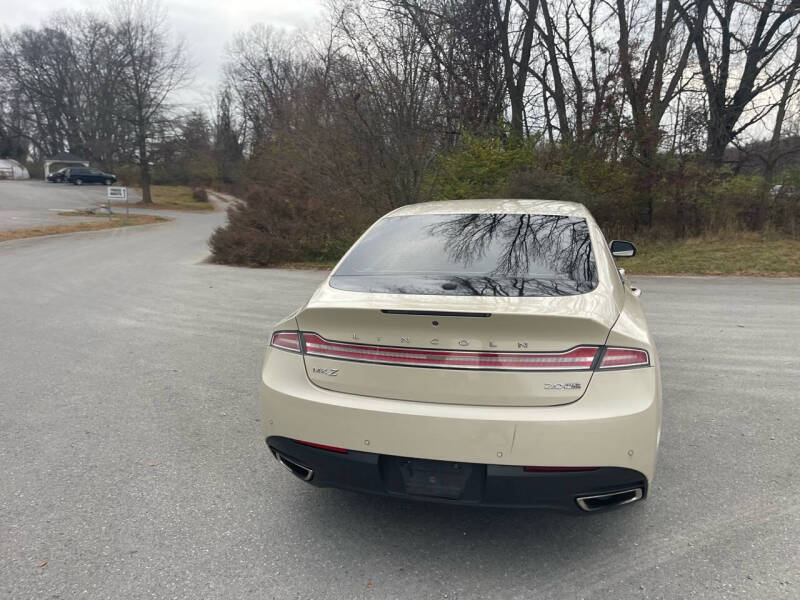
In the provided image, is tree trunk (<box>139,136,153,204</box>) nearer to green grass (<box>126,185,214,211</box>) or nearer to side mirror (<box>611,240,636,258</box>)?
green grass (<box>126,185,214,211</box>)

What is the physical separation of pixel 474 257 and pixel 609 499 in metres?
1.41

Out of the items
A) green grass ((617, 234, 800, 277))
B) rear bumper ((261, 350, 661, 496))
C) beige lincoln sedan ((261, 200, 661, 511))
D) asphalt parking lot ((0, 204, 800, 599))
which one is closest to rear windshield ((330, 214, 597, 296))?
beige lincoln sedan ((261, 200, 661, 511))

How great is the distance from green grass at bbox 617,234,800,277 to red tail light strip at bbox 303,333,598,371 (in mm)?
10841

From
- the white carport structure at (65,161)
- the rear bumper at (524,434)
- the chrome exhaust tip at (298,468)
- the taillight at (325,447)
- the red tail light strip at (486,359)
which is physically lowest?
the chrome exhaust tip at (298,468)

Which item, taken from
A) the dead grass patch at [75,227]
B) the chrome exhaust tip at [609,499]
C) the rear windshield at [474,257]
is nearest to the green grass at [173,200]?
the dead grass patch at [75,227]

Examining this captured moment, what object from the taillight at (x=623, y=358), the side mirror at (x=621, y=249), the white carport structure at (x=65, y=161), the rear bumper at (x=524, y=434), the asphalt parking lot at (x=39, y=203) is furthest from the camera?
the white carport structure at (x=65, y=161)

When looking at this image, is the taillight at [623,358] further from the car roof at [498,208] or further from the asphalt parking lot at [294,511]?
the car roof at [498,208]

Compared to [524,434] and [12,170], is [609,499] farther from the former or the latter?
[12,170]

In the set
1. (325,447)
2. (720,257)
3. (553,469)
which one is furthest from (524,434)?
(720,257)

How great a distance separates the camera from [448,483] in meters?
2.29

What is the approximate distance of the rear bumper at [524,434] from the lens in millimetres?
2143

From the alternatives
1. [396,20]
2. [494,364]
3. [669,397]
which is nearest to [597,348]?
[494,364]

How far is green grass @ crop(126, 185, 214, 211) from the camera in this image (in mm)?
42306

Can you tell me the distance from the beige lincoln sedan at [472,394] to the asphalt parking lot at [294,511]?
1.16ft
